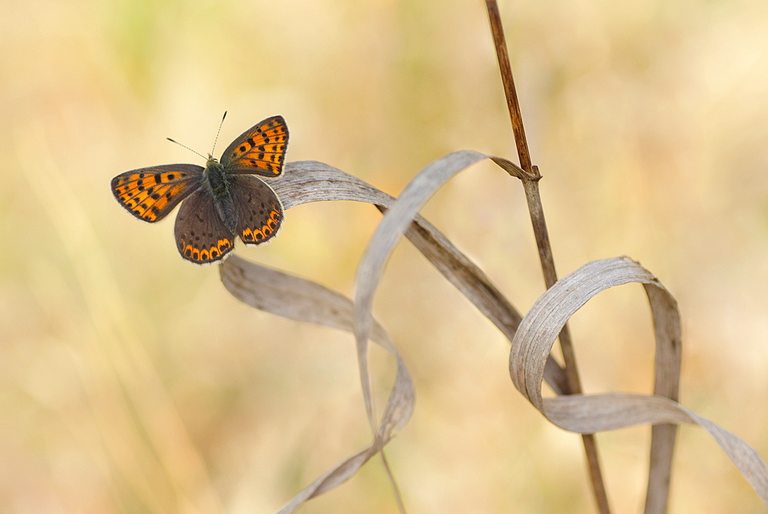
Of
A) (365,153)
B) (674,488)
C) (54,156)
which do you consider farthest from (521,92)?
(54,156)

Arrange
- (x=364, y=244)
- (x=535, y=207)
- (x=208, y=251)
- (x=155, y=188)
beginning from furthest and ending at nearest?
1. (x=364, y=244)
2. (x=155, y=188)
3. (x=208, y=251)
4. (x=535, y=207)

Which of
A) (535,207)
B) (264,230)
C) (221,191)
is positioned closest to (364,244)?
(221,191)

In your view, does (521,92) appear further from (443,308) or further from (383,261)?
(383,261)

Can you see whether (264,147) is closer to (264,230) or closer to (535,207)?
(264,230)

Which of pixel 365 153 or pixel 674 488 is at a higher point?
pixel 365 153

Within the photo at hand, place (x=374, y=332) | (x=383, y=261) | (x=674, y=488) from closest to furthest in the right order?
(x=383, y=261) → (x=374, y=332) → (x=674, y=488)

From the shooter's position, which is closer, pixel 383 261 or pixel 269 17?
pixel 383 261

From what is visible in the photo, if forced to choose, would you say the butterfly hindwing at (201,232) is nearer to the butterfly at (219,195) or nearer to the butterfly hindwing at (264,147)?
the butterfly at (219,195)
